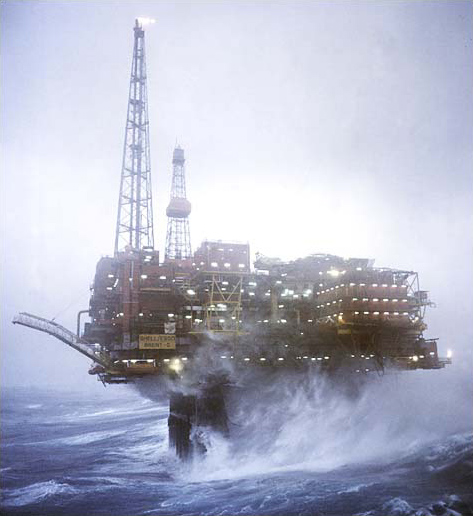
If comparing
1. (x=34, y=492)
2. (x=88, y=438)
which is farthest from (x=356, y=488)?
(x=88, y=438)

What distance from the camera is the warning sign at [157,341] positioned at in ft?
132

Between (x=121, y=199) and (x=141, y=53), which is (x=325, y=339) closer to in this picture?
(x=121, y=199)

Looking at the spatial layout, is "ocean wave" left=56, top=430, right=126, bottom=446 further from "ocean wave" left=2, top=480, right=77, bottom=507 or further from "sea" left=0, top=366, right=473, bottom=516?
"ocean wave" left=2, top=480, right=77, bottom=507

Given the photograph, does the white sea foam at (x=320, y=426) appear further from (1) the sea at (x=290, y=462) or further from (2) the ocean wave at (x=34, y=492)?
(2) the ocean wave at (x=34, y=492)

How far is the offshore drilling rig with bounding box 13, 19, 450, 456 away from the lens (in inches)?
1650

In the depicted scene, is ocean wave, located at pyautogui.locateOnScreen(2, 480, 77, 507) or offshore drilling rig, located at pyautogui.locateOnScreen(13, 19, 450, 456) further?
offshore drilling rig, located at pyautogui.locateOnScreen(13, 19, 450, 456)

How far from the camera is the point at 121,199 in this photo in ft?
187

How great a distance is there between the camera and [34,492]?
34.3 meters

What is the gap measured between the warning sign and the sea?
10167 millimetres

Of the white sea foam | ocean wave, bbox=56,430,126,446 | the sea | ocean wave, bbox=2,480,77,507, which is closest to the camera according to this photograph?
the sea

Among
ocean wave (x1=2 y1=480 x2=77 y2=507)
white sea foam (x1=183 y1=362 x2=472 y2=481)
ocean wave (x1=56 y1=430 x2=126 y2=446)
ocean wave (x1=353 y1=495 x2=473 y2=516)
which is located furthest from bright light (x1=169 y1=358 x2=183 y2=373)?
ocean wave (x1=56 y1=430 x2=126 y2=446)

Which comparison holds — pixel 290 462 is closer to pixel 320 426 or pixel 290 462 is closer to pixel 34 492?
pixel 320 426

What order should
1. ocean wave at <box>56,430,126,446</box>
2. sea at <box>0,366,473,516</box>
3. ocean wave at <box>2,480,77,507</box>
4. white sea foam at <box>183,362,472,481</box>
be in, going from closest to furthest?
sea at <box>0,366,473,516</box>
ocean wave at <box>2,480,77,507</box>
white sea foam at <box>183,362,472,481</box>
ocean wave at <box>56,430,126,446</box>

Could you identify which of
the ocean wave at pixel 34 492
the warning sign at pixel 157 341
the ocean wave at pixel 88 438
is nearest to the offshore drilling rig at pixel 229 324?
the warning sign at pixel 157 341
